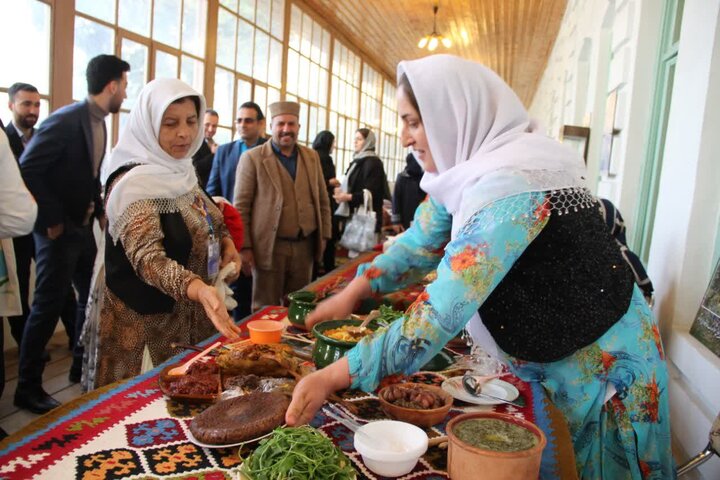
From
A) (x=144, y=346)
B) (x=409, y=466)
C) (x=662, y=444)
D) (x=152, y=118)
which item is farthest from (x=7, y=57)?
(x=662, y=444)

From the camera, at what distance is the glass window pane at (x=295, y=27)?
811 cm

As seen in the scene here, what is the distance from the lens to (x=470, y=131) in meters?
1.31

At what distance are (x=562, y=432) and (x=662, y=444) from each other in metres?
0.27

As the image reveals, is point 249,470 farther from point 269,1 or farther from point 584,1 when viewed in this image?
point 269,1

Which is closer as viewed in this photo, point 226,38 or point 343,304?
point 343,304

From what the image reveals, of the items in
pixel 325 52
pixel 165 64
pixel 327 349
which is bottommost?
pixel 327 349

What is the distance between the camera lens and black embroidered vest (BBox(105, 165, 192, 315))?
1978mm

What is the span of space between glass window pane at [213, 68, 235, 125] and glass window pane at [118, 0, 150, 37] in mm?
1311

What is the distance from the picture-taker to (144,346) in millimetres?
2018

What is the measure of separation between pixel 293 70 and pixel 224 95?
2.15 m

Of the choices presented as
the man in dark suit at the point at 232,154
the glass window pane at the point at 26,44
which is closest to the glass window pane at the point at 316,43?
the man in dark suit at the point at 232,154

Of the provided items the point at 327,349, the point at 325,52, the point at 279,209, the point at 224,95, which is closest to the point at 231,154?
the point at 279,209

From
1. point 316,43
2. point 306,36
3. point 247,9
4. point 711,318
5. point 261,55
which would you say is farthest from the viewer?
point 316,43

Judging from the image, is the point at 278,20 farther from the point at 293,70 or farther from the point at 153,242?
the point at 153,242
